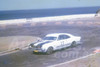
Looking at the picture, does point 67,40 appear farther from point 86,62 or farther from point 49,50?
point 86,62

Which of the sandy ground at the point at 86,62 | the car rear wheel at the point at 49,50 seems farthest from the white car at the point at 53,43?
the sandy ground at the point at 86,62

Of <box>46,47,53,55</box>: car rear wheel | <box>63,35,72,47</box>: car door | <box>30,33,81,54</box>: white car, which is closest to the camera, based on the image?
<box>30,33,81,54</box>: white car

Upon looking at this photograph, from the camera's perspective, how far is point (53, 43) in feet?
43.8

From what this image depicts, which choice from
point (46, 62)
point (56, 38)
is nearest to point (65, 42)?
point (56, 38)

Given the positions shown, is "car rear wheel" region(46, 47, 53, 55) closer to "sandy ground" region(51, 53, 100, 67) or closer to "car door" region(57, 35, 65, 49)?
"car door" region(57, 35, 65, 49)

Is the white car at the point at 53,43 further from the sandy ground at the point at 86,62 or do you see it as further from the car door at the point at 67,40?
the sandy ground at the point at 86,62

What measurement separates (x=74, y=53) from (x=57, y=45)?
4.25 ft

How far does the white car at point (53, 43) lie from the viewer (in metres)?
12.9

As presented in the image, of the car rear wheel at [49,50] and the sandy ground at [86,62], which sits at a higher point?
the car rear wheel at [49,50]

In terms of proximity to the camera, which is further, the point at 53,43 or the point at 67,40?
the point at 67,40

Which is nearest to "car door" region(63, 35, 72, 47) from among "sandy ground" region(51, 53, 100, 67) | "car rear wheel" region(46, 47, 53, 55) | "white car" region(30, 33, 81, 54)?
"white car" region(30, 33, 81, 54)

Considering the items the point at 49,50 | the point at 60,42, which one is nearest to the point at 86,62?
the point at 49,50

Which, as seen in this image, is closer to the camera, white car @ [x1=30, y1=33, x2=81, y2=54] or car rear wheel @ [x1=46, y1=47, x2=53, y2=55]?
white car @ [x1=30, y1=33, x2=81, y2=54]

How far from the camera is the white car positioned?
12906 millimetres
